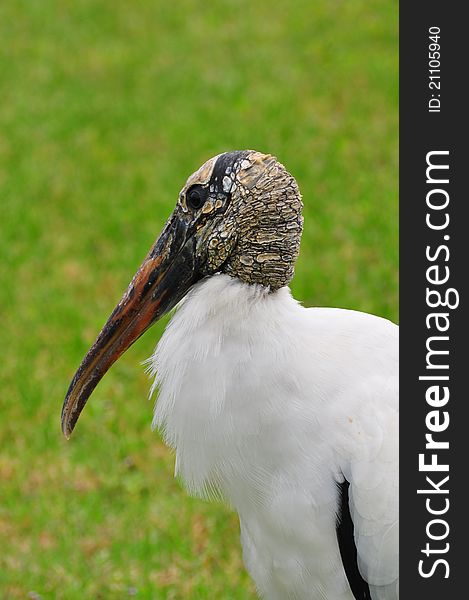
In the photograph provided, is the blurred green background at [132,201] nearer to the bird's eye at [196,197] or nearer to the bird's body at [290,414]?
the bird's body at [290,414]

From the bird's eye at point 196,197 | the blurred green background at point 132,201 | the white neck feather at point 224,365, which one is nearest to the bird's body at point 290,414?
the white neck feather at point 224,365

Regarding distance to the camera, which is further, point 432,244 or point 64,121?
point 64,121

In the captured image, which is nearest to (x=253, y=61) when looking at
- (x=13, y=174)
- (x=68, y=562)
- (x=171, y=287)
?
(x=13, y=174)

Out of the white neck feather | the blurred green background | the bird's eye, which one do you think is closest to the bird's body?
the white neck feather

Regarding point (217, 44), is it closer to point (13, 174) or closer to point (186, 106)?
point (186, 106)

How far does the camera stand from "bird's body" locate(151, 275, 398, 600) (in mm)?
2748

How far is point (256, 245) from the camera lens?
278 cm

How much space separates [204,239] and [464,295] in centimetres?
66

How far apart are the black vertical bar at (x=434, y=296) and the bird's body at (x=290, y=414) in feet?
0.26

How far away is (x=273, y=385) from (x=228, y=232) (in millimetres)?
398

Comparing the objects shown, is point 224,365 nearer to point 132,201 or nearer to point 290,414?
point 290,414

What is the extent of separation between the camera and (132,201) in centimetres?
705

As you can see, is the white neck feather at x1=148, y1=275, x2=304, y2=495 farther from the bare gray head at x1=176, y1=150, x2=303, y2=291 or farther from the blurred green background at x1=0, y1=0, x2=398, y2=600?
the blurred green background at x1=0, y1=0, x2=398, y2=600

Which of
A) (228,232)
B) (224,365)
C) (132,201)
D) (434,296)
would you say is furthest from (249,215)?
(132,201)
